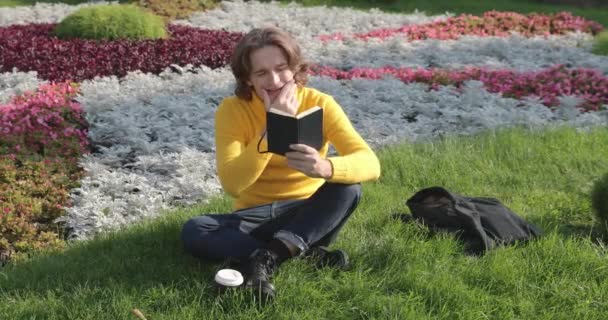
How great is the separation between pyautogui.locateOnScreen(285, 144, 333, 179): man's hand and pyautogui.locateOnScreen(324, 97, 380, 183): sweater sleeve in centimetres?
9

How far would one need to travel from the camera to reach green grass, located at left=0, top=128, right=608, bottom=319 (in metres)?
3.41

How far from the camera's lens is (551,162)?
5824mm

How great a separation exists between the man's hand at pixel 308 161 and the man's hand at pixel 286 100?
0.24 metres

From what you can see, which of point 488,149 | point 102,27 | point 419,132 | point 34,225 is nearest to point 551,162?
point 488,149

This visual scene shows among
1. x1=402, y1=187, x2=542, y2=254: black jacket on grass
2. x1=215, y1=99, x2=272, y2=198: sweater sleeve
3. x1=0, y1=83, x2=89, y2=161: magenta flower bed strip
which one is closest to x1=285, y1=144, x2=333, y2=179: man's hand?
x1=215, y1=99, x2=272, y2=198: sweater sleeve

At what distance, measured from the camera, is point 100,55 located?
9.14 m

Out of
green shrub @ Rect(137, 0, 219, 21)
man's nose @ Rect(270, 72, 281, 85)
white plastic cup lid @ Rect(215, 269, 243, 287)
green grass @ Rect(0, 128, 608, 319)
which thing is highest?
man's nose @ Rect(270, 72, 281, 85)

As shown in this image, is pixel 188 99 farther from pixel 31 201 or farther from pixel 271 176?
pixel 271 176

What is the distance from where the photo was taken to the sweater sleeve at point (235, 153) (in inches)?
141

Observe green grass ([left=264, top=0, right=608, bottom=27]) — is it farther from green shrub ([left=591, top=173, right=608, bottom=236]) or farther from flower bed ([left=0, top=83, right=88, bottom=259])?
green shrub ([left=591, top=173, right=608, bottom=236])

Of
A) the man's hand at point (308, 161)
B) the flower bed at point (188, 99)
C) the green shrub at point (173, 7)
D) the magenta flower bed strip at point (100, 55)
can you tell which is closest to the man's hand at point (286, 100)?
the man's hand at point (308, 161)

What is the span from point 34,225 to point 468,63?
657 centimetres

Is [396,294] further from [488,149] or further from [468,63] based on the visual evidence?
[468,63]

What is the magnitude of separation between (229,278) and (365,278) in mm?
678
